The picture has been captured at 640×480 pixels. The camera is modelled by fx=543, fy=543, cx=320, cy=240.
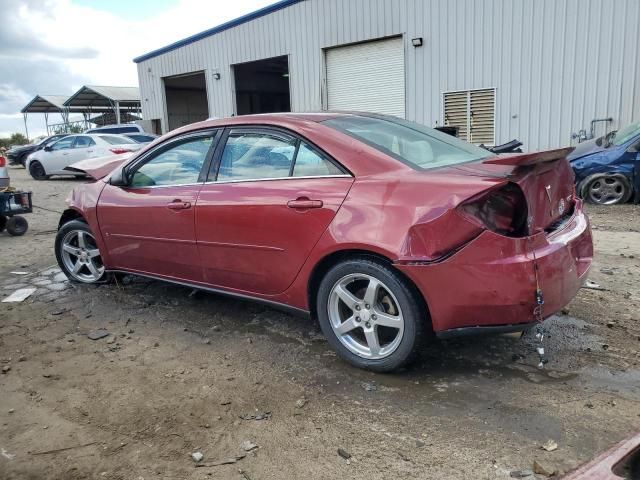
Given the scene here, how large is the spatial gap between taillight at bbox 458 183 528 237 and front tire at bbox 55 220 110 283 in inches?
141

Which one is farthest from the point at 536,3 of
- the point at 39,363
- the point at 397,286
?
the point at 39,363

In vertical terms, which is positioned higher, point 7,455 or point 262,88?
point 262,88

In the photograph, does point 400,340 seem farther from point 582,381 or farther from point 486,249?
point 582,381

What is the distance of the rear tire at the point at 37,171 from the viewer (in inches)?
712

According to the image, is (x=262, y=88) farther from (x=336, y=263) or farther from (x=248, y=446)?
(x=248, y=446)

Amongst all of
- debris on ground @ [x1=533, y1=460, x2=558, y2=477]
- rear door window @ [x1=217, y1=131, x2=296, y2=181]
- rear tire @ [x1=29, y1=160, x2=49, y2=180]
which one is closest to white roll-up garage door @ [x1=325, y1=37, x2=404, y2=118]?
rear tire @ [x1=29, y1=160, x2=49, y2=180]

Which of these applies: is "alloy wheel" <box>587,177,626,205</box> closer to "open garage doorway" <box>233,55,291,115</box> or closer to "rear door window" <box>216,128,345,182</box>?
"rear door window" <box>216,128,345,182</box>

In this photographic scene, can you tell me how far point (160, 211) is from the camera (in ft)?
13.5

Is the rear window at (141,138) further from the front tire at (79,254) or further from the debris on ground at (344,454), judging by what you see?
the debris on ground at (344,454)

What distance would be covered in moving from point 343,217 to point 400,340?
766mm

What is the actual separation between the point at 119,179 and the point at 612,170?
25.3 ft

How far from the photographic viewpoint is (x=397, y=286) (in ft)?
9.70

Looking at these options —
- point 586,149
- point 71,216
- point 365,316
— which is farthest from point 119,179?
point 586,149

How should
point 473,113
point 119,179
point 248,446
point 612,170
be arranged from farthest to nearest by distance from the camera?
point 473,113 → point 612,170 → point 119,179 → point 248,446
